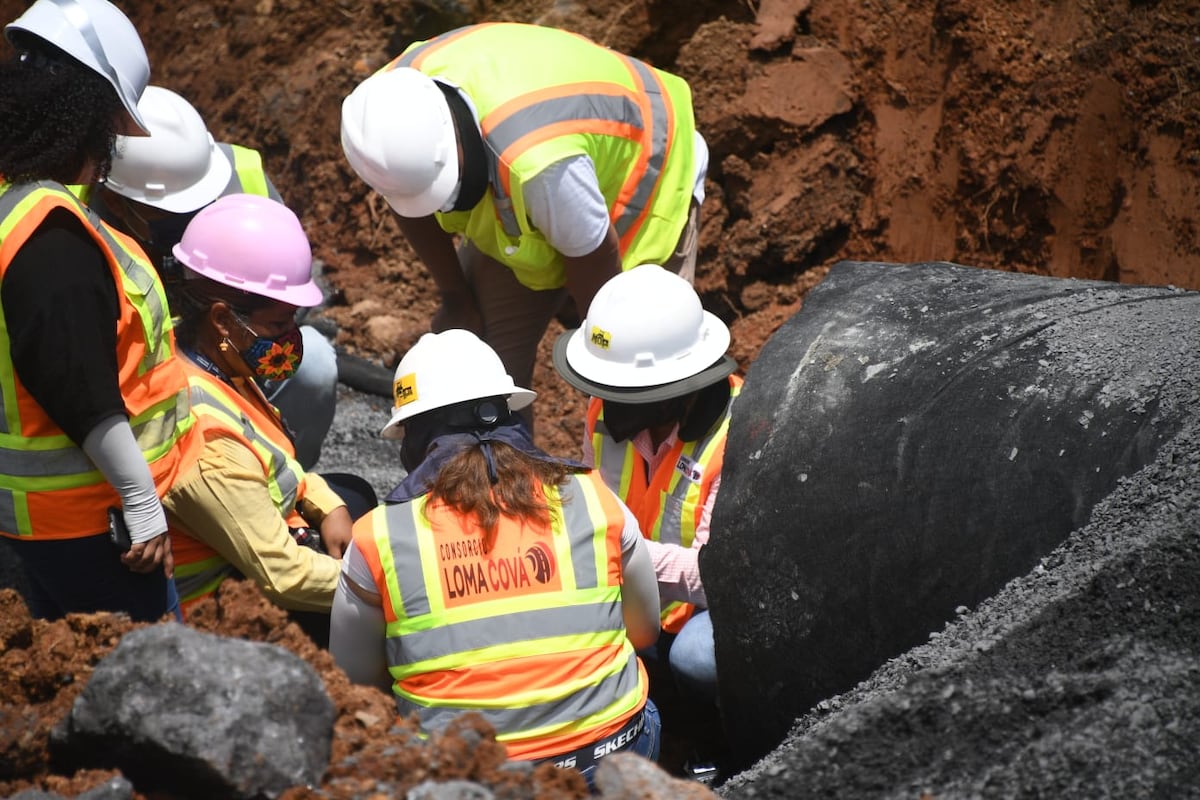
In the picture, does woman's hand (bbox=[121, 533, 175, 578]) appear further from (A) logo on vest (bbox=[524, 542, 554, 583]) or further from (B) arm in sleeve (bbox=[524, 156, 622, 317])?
(B) arm in sleeve (bbox=[524, 156, 622, 317])

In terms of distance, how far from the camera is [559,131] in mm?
3576

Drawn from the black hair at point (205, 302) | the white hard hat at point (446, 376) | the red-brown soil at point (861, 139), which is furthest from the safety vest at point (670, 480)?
the red-brown soil at point (861, 139)

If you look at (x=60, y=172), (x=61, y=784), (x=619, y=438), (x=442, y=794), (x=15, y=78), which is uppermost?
(x=15, y=78)

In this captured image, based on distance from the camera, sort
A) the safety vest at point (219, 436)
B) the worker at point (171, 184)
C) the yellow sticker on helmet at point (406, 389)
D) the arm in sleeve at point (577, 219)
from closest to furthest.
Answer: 1. the yellow sticker on helmet at point (406, 389)
2. the safety vest at point (219, 436)
3. the arm in sleeve at point (577, 219)
4. the worker at point (171, 184)

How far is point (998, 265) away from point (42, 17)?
4.07m

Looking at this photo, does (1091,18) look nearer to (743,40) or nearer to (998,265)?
(998,265)

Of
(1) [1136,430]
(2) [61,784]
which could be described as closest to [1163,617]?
(1) [1136,430]

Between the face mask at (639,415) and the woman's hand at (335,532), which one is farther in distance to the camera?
the woman's hand at (335,532)

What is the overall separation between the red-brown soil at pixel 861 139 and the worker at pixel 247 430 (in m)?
2.35

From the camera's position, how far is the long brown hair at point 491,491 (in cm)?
248

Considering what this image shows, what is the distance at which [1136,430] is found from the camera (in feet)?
8.03

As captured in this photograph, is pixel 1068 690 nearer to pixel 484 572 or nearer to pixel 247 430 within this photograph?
pixel 484 572

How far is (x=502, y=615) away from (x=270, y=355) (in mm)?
1203

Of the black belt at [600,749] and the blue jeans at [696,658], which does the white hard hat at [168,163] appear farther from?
the black belt at [600,749]
